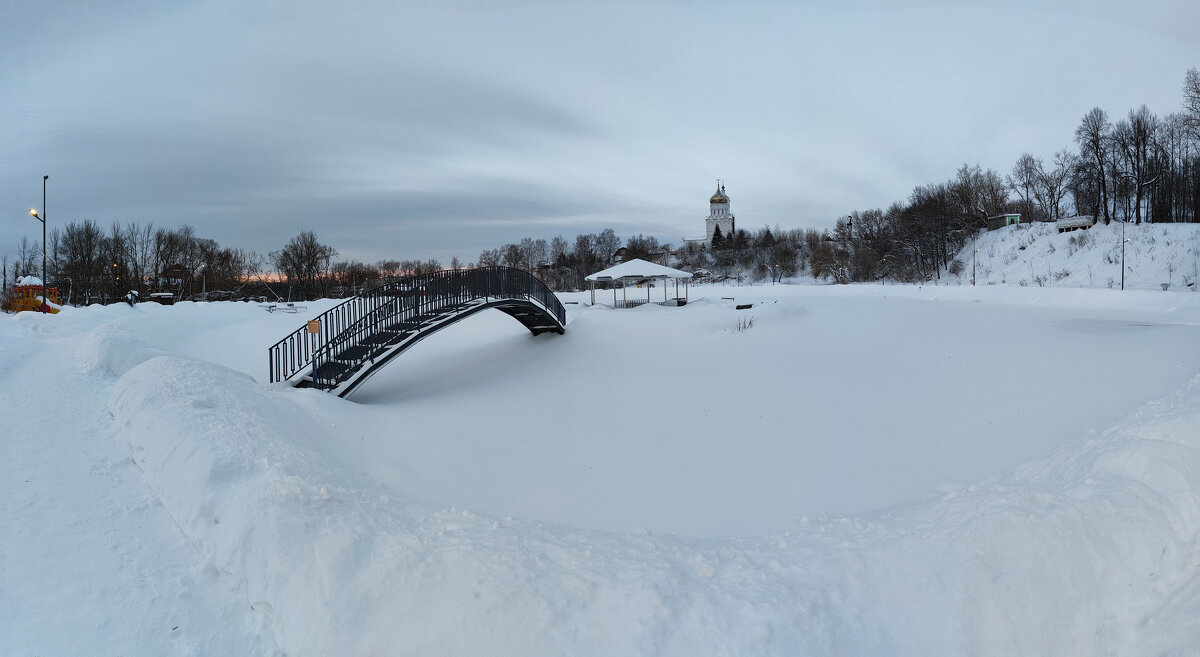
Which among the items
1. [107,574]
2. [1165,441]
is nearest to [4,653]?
[107,574]

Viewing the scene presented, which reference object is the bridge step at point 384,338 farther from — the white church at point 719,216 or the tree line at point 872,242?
the white church at point 719,216

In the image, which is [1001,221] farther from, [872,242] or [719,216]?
[719,216]

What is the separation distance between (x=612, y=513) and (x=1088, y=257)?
172ft

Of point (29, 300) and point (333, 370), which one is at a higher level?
point (29, 300)

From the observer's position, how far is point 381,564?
167 inches

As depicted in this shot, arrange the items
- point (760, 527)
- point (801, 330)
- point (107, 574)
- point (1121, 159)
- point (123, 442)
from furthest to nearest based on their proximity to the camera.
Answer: point (1121, 159) < point (801, 330) < point (123, 442) < point (760, 527) < point (107, 574)

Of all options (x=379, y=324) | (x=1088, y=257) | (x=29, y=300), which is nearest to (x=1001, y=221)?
(x=1088, y=257)

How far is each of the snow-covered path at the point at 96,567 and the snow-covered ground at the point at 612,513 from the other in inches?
0.9

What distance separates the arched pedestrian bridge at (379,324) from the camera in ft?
35.9

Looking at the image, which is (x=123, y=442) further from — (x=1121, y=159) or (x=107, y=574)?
(x=1121, y=159)

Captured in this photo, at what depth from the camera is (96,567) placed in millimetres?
4289

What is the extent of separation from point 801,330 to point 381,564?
1544cm

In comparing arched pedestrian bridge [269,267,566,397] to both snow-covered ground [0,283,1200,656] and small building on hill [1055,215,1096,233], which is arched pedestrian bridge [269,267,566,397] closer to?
snow-covered ground [0,283,1200,656]

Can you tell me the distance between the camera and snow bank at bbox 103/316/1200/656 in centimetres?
361
